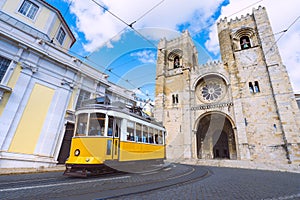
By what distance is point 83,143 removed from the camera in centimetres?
482

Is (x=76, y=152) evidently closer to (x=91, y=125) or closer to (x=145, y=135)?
(x=91, y=125)

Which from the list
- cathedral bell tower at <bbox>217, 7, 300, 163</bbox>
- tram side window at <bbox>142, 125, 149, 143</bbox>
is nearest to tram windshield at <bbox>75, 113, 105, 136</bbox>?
tram side window at <bbox>142, 125, 149, 143</bbox>

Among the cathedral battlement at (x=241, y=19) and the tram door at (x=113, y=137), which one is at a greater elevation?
the cathedral battlement at (x=241, y=19)

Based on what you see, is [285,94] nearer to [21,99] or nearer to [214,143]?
[214,143]

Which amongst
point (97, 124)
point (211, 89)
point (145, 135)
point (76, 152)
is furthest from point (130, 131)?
point (211, 89)

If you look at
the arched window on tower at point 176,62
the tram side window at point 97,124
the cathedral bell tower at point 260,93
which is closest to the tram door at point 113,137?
the tram side window at point 97,124

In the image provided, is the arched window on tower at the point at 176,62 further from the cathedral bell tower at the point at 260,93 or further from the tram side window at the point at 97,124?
the tram side window at the point at 97,124

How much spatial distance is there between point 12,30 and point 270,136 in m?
21.0

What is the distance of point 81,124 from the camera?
533 cm

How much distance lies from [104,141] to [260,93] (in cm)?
1653

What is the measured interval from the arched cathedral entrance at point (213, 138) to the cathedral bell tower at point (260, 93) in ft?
11.0

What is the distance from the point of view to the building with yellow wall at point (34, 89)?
284 inches

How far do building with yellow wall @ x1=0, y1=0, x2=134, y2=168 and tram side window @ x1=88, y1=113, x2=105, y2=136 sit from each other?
5.10m

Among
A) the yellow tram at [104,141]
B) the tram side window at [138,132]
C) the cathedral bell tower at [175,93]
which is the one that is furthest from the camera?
the cathedral bell tower at [175,93]
